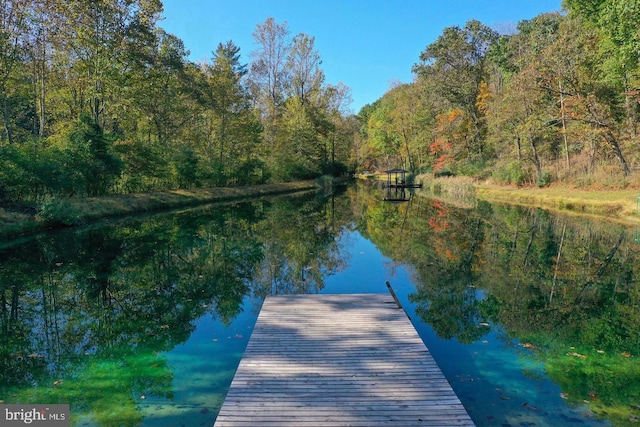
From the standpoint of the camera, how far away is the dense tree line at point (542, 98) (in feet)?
83.9

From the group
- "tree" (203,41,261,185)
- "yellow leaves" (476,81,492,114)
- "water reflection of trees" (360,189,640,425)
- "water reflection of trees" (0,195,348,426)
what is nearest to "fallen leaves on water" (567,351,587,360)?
"water reflection of trees" (360,189,640,425)

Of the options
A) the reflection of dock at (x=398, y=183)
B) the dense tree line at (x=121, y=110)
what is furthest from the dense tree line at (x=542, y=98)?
the dense tree line at (x=121, y=110)

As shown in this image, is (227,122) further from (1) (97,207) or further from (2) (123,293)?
(2) (123,293)

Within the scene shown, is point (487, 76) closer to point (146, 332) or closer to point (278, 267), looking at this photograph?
point (278, 267)

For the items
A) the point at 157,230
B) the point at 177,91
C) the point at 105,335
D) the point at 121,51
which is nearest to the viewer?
the point at 105,335

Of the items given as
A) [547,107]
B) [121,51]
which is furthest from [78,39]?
[547,107]

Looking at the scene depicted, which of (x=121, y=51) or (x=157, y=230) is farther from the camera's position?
(x=121, y=51)

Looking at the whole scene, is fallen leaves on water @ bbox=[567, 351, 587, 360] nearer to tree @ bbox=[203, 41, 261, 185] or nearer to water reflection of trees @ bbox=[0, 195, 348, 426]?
water reflection of trees @ bbox=[0, 195, 348, 426]

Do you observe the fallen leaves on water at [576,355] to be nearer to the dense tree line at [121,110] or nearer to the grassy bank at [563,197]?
the grassy bank at [563,197]

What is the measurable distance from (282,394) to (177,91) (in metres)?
31.3

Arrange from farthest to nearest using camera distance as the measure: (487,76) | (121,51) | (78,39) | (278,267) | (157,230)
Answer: (487,76) → (121,51) → (78,39) → (157,230) → (278,267)

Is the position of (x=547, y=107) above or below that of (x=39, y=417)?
above

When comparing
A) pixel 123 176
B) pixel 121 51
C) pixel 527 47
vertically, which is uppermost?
pixel 527 47

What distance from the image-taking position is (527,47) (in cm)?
3584
